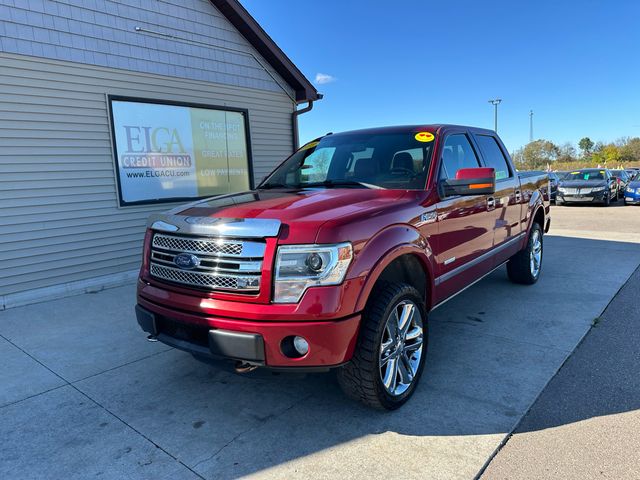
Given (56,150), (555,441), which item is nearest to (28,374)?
(56,150)

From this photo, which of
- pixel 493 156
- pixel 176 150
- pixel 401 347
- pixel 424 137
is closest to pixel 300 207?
pixel 401 347

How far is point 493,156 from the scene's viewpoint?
4902mm

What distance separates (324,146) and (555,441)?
299 cm

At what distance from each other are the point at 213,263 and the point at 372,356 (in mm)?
1098

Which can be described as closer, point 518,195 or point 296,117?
point 518,195

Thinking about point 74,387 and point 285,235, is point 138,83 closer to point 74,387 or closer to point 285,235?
point 74,387

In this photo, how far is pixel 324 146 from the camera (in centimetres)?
429

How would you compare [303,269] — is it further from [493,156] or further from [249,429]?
[493,156]

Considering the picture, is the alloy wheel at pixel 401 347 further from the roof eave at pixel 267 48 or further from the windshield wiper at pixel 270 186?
the roof eave at pixel 267 48

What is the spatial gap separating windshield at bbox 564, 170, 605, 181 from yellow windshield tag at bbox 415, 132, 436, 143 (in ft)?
57.3

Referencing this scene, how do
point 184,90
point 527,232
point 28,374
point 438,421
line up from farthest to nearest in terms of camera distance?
point 184,90 → point 527,232 → point 28,374 → point 438,421

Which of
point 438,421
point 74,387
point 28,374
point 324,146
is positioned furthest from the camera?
point 324,146

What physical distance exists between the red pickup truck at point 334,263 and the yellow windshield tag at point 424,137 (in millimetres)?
14

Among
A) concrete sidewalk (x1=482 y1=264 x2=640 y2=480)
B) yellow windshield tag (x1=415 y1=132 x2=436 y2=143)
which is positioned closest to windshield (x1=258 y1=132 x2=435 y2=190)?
yellow windshield tag (x1=415 y1=132 x2=436 y2=143)
